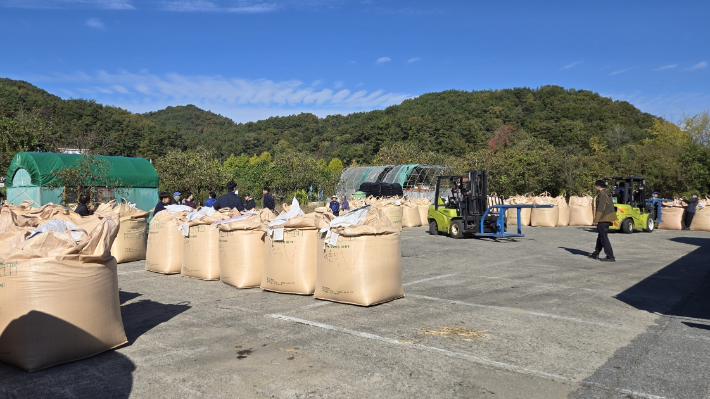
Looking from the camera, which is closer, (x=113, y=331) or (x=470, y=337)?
(x=113, y=331)

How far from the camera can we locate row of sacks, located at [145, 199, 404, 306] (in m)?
6.25

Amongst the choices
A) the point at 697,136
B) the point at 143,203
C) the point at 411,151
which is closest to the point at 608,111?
the point at 697,136

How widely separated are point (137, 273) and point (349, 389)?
6.61 metres

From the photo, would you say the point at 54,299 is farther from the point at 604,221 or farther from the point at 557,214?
the point at 557,214

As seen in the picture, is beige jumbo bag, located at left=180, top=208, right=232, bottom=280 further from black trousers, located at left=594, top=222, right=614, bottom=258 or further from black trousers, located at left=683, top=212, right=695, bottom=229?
black trousers, located at left=683, top=212, right=695, bottom=229

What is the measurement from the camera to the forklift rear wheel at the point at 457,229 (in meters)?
15.5

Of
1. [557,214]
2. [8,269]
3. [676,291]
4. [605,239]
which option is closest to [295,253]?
[8,269]

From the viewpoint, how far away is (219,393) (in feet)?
12.0

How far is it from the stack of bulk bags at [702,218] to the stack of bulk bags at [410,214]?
1057 centimetres

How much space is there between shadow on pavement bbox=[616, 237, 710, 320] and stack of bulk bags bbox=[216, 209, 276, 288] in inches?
206

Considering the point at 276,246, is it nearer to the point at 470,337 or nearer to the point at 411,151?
the point at 470,337

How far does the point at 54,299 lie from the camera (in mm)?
4117

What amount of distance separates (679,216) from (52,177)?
2343 cm

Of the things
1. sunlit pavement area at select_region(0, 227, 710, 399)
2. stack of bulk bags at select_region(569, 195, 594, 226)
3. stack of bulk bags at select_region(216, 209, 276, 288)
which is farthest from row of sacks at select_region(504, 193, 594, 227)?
stack of bulk bags at select_region(216, 209, 276, 288)
